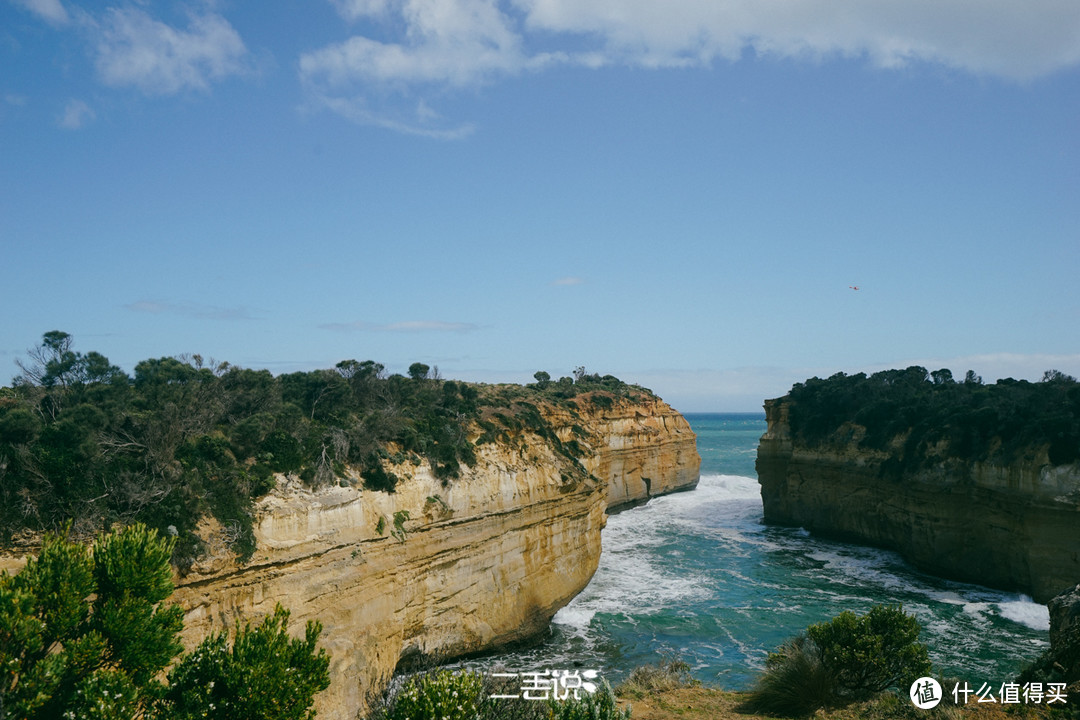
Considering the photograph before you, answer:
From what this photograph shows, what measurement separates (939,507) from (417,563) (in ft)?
80.7

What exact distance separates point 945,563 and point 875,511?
546 centimetres

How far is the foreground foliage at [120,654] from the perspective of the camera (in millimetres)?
8406

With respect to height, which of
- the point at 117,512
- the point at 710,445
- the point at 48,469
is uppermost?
the point at 48,469

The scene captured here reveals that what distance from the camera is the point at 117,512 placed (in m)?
12.9

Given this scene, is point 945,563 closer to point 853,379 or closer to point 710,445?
point 853,379

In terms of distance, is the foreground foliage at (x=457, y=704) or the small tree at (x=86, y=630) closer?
the small tree at (x=86, y=630)

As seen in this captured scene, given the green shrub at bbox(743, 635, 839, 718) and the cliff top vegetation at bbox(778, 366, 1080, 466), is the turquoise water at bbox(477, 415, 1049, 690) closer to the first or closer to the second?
the green shrub at bbox(743, 635, 839, 718)

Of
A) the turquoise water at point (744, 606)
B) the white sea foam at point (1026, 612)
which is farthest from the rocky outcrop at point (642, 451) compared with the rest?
the white sea foam at point (1026, 612)

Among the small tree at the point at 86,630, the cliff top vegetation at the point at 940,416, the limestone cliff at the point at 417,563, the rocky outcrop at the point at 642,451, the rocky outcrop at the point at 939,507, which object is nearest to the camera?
the small tree at the point at 86,630

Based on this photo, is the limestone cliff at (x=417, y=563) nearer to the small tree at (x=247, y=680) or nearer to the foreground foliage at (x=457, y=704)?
the small tree at (x=247, y=680)

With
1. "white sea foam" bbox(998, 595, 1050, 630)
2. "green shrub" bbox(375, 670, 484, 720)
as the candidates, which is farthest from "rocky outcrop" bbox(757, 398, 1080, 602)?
"green shrub" bbox(375, 670, 484, 720)

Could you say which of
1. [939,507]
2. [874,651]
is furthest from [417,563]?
[939,507]

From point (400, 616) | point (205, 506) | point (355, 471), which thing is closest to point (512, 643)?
point (400, 616)

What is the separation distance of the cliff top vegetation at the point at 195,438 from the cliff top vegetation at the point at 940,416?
1966cm
